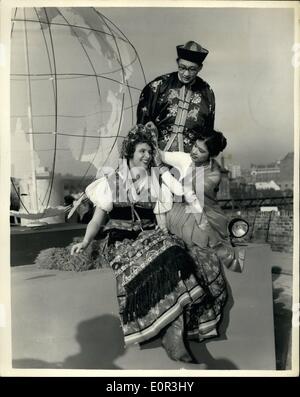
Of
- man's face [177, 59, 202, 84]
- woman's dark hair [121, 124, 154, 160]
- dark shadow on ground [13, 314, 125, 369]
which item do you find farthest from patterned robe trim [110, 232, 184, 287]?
man's face [177, 59, 202, 84]

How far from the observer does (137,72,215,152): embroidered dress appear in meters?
3.15

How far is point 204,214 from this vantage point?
3.14m

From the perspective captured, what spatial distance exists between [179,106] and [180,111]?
0.03 meters

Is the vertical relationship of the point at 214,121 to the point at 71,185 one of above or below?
above

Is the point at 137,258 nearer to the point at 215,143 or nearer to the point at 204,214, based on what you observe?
the point at 204,214

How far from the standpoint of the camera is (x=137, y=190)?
311 cm

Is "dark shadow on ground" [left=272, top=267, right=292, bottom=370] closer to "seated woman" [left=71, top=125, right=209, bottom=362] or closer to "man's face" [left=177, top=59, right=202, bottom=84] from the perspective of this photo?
"seated woman" [left=71, top=125, right=209, bottom=362]

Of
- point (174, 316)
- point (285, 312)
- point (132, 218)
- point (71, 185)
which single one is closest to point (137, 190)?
point (132, 218)

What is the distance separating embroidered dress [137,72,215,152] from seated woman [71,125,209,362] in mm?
135

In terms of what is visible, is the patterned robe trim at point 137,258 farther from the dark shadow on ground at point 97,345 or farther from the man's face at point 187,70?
the man's face at point 187,70

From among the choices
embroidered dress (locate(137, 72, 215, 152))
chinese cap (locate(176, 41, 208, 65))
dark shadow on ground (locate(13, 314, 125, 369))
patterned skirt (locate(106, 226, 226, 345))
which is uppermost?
chinese cap (locate(176, 41, 208, 65))

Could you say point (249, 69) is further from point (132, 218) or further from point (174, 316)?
point (174, 316)

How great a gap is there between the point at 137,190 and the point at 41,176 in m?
0.62

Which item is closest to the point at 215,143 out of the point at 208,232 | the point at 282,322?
the point at 208,232
